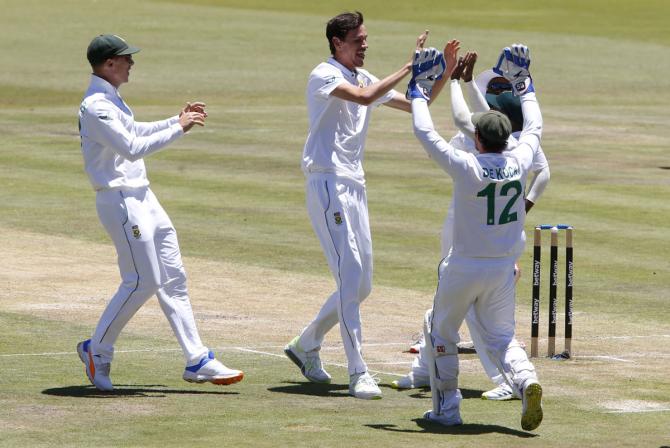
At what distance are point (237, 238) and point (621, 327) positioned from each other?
21.6ft

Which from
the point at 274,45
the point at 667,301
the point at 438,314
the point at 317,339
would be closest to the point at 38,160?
the point at 667,301

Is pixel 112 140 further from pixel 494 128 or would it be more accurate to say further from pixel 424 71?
pixel 494 128

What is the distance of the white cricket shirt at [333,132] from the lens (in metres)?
11.1

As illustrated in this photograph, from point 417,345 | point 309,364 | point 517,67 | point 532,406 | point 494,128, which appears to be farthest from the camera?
point 417,345

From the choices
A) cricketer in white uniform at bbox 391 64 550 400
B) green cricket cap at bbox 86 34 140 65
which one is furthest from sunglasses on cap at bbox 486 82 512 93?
green cricket cap at bbox 86 34 140 65

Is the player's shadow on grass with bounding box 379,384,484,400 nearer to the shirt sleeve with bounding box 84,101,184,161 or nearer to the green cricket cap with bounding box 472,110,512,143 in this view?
the green cricket cap with bounding box 472,110,512,143

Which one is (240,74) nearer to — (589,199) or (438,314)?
(589,199)

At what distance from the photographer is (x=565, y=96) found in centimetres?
4312

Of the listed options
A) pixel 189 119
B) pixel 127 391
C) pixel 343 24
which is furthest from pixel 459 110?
pixel 127 391

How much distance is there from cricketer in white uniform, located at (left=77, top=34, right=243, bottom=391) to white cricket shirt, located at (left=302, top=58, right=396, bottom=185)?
2.60 feet

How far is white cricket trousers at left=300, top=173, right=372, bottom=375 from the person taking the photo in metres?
11.0

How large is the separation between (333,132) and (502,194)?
1789 mm

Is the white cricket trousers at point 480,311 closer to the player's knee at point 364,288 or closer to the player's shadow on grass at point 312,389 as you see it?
the player's knee at point 364,288

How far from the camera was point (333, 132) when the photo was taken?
11.1m
